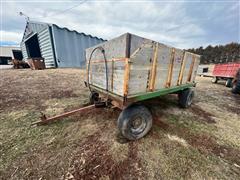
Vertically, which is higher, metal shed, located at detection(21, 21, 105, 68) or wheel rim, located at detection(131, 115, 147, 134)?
metal shed, located at detection(21, 21, 105, 68)

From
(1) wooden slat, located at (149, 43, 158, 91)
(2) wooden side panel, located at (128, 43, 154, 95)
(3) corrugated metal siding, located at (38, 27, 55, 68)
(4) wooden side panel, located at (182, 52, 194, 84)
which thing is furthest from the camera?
(3) corrugated metal siding, located at (38, 27, 55, 68)

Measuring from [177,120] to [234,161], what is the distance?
145 centimetres

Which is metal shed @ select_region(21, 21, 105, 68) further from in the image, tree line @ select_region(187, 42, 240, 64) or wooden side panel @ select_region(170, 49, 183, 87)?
tree line @ select_region(187, 42, 240, 64)

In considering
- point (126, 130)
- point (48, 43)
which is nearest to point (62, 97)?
point (126, 130)

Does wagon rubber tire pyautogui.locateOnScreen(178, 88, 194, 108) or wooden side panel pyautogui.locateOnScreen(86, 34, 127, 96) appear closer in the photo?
wooden side panel pyautogui.locateOnScreen(86, 34, 127, 96)

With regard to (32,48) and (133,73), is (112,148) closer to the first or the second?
(133,73)

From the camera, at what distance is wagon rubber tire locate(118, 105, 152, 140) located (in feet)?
7.52

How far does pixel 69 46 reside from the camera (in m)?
12.4

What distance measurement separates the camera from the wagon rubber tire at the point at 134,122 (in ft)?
7.52

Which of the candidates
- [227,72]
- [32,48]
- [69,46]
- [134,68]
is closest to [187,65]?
[134,68]

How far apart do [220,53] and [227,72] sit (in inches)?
1204

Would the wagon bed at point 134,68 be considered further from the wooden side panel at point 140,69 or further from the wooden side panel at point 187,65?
the wooden side panel at point 187,65

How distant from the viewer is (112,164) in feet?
6.33

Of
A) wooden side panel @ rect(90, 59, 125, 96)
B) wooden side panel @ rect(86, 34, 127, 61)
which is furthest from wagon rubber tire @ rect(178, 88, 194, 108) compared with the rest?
wooden side panel @ rect(86, 34, 127, 61)
